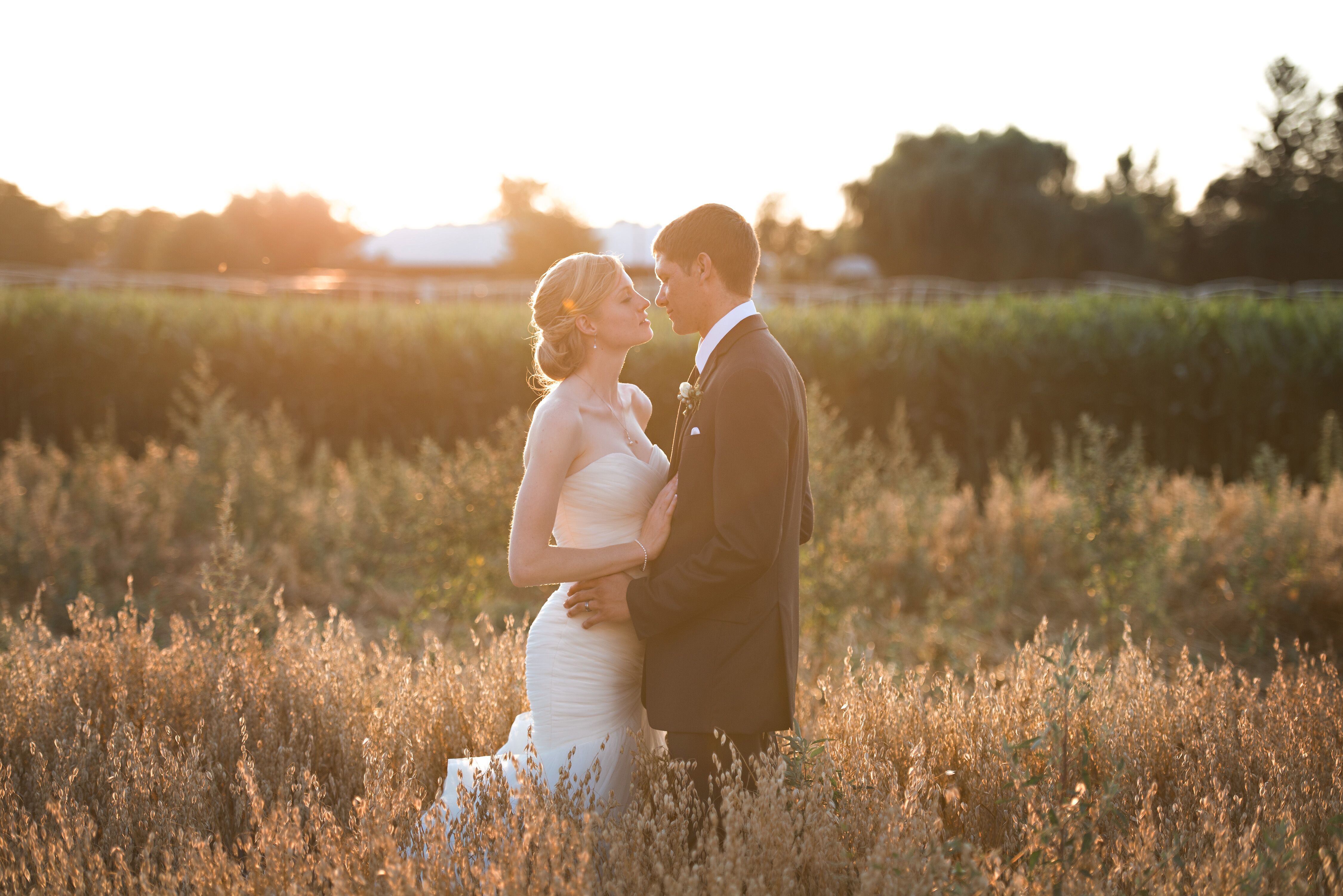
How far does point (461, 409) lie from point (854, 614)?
839 centimetres

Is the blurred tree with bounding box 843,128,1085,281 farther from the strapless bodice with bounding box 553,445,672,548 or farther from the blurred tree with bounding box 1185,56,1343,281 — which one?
the strapless bodice with bounding box 553,445,672,548

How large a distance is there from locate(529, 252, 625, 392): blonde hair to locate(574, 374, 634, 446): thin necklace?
6 centimetres

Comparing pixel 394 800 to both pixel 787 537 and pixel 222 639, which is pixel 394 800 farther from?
pixel 222 639

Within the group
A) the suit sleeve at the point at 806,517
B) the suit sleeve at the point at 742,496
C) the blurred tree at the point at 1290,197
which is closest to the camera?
the suit sleeve at the point at 742,496

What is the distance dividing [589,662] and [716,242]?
1497 millimetres

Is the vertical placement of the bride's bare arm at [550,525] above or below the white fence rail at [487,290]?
below

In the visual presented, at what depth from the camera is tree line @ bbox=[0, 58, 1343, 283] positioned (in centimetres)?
4438

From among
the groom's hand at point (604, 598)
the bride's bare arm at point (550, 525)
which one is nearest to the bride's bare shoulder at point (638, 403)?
the bride's bare arm at point (550, 525)

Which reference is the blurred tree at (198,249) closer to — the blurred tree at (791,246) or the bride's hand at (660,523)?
the blurred tree at (791,246)

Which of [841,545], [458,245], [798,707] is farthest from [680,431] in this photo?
[458,245]

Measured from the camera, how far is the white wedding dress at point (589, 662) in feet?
10.4

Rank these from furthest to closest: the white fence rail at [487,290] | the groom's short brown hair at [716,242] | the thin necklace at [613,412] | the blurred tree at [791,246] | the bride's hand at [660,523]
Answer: the blurred tree at [791,246] → the white fence rail at [487,290] → the thin necklace at [613,412] → the bride's hand at [660,523] → the groom's short brown hair at [716,242]

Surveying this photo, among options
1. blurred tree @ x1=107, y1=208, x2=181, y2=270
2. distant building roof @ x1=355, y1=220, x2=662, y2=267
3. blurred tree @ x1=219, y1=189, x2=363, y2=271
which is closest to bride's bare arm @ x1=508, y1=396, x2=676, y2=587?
distant building roof @ x1=355, y1=220, x2=662, y2=267

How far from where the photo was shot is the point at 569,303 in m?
3.20
